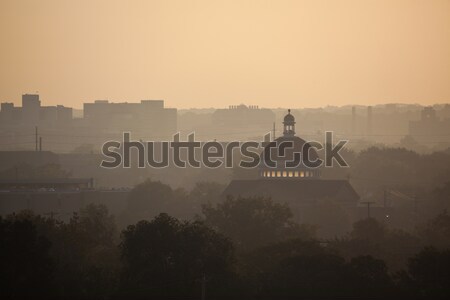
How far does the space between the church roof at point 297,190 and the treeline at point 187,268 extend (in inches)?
1685

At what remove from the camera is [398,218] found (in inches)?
5049

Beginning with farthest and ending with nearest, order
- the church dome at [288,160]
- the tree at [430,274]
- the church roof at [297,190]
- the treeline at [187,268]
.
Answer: the church dome at [288,160]
the church roof at [297,190]
the tree at [430,274]
the treeline at [187,268]

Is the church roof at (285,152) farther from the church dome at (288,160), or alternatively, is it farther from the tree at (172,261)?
the tree at (172,261)

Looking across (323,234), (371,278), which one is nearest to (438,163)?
(323,234)

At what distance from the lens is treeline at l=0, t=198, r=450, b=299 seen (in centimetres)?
7000

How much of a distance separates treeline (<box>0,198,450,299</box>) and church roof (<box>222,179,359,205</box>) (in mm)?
42789

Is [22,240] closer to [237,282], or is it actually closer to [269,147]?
[237,282]

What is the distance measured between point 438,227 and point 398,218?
24.3 metres

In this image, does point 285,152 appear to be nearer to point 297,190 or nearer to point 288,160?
point 288,160

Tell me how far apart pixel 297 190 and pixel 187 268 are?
5636 centimetres

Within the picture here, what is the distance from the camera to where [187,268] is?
73.9 m

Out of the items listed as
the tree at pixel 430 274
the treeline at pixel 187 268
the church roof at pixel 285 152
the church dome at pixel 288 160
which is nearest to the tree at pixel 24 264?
the treeline at pixel 187 268

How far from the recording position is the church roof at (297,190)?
5064 inches

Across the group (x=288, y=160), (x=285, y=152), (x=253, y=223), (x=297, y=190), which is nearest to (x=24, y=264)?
(x=253, y=223)
